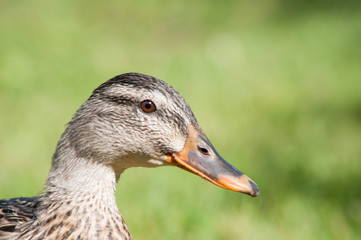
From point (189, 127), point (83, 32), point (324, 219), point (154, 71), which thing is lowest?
point (324, 219)

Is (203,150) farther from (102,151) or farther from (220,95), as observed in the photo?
(220,95)

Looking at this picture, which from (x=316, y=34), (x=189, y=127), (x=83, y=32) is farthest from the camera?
(x=316, y=34)

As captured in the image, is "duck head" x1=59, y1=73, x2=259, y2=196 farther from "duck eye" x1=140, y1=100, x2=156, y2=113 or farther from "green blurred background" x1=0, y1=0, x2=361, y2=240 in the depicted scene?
"green blurred background" x1=0, y1=0, x2=361, y2=240

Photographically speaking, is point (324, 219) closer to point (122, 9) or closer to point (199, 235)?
point (199, 235)

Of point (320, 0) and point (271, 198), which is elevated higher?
point (320, 0)

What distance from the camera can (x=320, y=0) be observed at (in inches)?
340

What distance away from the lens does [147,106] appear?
2.01m

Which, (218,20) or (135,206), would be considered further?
(218,20)

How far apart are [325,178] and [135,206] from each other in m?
1.32

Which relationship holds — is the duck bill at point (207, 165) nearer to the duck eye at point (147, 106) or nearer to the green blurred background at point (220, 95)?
the duck eye at point (147, 106)

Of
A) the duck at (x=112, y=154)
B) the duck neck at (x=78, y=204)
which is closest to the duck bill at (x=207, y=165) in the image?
the duck at (x=112, y=154)

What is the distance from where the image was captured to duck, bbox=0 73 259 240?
2.00 metres

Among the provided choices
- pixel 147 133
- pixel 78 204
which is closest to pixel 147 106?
pixel 147 133

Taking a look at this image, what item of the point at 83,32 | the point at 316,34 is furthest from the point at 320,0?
the point at 83,32
